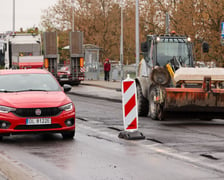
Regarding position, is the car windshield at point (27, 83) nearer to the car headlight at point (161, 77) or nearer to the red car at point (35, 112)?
the red car at point (35, 112)

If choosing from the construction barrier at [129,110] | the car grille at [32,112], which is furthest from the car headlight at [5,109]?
the construction barrier at [129,110]

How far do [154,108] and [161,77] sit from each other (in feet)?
3.52

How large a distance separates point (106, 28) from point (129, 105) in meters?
60.9

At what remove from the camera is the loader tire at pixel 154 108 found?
1822cm

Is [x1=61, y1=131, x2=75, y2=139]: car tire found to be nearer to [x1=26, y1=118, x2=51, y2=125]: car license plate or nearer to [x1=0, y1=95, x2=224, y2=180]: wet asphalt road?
[x1=0, y1=95, x2=224, y2=180]: wet asphalt road

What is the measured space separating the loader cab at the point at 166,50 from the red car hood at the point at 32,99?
22.8ft

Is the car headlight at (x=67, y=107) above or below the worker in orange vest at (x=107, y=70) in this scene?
above

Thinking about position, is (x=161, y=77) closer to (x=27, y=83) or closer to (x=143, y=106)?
(x=143, y=106)

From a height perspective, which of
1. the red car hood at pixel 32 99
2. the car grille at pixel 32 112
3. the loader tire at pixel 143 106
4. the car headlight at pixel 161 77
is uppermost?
the car headlight at pixel 161 77

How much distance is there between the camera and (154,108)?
61.3 ft

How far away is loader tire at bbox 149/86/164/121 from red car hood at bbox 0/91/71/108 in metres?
4.68

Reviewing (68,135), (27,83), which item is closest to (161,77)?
(27,83)

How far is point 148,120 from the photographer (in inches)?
744

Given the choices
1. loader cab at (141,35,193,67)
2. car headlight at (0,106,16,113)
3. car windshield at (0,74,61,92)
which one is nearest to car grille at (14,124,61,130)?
car headlight at (0,106,16,113)
